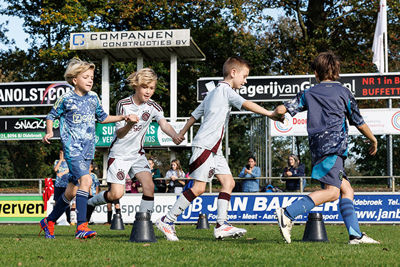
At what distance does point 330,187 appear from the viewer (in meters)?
5.94

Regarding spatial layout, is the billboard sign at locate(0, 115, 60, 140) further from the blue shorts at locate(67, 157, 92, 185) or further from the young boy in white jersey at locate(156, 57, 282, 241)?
the young boy in white jersey at locate(156, 57, 282, 241)

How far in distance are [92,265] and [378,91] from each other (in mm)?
17460

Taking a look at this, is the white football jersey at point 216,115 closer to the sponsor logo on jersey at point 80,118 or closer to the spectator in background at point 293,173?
the sponsor logo on jersey at point 80,118

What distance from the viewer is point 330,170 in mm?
5930

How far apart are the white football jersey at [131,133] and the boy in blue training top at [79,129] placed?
0.75 feet

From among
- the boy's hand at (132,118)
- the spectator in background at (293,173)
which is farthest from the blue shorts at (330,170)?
the spectator in background at (293,173)

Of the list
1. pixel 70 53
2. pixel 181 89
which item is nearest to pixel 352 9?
pixel 181 89

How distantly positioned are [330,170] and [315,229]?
3.80 feet

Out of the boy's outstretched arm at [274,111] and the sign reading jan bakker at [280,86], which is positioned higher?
the sign reading jan bakker at [280,86]

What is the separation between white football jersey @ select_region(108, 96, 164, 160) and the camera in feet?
23.5

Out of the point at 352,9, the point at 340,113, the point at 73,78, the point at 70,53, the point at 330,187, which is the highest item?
the point at 352,9

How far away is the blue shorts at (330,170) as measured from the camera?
593 cm

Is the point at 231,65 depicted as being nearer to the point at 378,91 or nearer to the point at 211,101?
the point at 211,101

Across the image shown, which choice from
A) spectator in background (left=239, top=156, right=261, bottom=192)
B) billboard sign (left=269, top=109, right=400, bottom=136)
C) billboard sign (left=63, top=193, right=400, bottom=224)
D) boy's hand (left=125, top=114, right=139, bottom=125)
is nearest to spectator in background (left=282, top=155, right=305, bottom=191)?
billboard sign (left=63, top=193, right=400, bottom=224)
